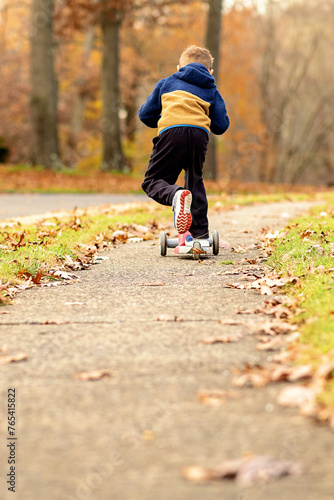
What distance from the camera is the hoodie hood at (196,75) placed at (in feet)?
17.4

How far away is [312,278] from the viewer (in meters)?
4.01

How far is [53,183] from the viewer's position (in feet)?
56.1

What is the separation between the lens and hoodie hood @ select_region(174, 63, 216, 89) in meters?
5.30

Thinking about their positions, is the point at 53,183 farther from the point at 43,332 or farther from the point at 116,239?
the point at 43,332

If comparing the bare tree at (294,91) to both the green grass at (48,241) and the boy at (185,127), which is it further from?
the boy at (185,127)

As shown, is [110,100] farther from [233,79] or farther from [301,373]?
[301,373]

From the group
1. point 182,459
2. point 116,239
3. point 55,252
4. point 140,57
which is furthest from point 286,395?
point 140,57

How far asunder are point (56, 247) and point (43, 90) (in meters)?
16.0

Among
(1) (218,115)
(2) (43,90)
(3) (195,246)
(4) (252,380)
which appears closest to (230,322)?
(4) (252,380)

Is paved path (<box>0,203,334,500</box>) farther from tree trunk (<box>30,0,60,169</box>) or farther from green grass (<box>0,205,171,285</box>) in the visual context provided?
tree trunk (<box>30,0,60,169</box>)

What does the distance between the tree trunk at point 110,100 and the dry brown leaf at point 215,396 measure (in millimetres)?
19372

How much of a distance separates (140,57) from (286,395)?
3147 cm

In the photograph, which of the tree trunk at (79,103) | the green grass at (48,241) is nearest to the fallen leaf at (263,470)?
the green grass at (48,241)

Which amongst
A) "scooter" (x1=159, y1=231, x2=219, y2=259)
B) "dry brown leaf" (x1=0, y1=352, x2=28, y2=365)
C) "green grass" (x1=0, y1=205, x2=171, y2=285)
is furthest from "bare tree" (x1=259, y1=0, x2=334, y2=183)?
"dry brown leaf" (x1=0, y1=352, x2=28, y2=365)
